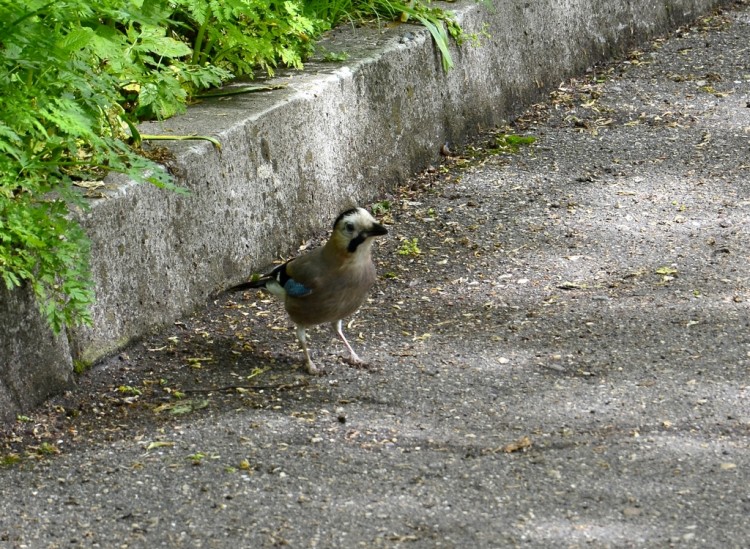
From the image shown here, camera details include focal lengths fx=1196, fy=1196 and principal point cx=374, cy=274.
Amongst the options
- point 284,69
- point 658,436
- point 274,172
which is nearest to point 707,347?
point 658,436

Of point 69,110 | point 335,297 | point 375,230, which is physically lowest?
point 335,297

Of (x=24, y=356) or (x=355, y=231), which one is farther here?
(x=355, y=231)

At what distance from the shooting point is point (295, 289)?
5.20 metres

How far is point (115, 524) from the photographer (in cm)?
397

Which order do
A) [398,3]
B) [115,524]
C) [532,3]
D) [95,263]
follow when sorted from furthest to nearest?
1. [532,3]
2. [398,3]
3. [95,263]
4. [115,524]

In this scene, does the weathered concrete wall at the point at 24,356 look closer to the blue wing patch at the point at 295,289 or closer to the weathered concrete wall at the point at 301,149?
the weathered concrete wall at the point at 301,149

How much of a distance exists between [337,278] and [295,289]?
0.20m

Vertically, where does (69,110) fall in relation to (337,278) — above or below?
above

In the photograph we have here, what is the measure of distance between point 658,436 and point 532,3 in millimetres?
4635

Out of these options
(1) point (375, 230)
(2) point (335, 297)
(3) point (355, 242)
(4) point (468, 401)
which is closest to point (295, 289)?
(2) point (335, 297)

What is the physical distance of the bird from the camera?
5.13 meters

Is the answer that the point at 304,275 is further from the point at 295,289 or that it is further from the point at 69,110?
the point at 69,110

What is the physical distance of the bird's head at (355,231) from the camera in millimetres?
5133

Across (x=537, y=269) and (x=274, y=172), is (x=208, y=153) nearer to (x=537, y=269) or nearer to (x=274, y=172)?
(x=274, y=172)
